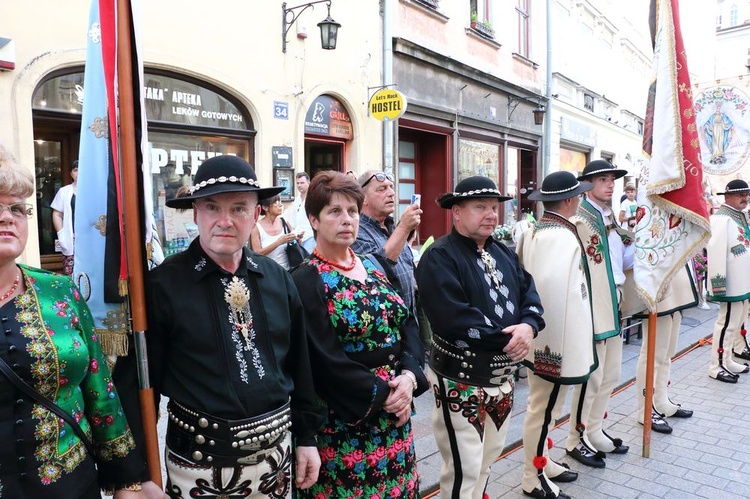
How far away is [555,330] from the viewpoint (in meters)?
3.61

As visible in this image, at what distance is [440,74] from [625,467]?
28.4 ft

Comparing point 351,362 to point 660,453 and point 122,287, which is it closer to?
point 122,287

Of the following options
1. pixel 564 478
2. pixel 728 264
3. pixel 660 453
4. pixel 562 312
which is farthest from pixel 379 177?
pixel 728 264

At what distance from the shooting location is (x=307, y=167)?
30.6 ft

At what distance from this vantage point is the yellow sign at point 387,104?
8.72 metres

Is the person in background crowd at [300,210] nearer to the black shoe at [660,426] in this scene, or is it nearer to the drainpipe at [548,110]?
the black shoe at [660,426]

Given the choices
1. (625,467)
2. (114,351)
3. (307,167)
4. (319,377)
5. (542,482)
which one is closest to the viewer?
(114,351)

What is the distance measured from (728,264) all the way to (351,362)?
563cm

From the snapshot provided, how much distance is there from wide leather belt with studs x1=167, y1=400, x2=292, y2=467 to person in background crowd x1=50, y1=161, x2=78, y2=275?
4.26m

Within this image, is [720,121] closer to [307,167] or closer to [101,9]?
[307,167]

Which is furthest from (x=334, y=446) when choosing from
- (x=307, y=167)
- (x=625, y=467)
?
(x=307, y=167)

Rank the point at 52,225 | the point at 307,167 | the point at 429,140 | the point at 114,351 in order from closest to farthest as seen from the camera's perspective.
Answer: the point at 114,351 → the point at 52,225 → the point at 307,167 → the point at 429,140

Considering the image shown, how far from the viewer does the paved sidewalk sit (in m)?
3.78

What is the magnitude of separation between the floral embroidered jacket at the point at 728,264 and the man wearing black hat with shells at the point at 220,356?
5.79 metres
